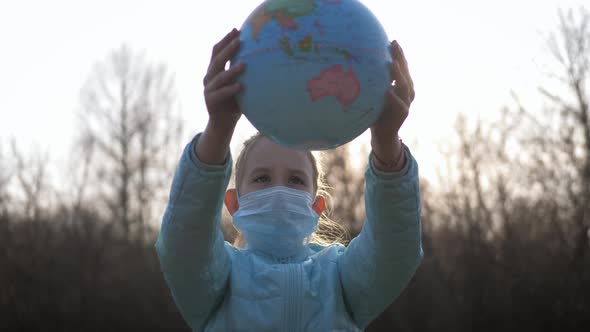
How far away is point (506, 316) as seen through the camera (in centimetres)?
1335

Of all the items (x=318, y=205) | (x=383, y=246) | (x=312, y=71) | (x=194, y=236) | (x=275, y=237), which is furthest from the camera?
(x=318, y=205)

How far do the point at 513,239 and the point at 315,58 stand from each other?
12429 mm

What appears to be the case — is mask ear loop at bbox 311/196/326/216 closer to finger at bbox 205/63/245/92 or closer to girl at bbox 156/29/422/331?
girl at bbox 156/29/422/331

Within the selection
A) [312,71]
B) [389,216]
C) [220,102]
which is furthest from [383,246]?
[220,102]

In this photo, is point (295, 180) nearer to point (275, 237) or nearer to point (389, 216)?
point (275, 237)

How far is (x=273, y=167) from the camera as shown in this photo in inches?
129

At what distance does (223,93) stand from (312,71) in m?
0.36

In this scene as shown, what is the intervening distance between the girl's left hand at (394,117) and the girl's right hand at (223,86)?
0.61 meters

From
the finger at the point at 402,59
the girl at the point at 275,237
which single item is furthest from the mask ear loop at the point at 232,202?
the finger at the point at 402,59

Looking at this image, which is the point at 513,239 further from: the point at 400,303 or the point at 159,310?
the point at 159,310

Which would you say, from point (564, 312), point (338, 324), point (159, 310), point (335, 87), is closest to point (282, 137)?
point (335, 87)

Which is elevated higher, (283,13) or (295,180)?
(283,13)

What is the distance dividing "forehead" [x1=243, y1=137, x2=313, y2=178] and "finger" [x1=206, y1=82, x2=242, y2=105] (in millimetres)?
811

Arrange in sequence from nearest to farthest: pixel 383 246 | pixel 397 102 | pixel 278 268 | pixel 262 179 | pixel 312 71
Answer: pixel 312 71, pixel 397 102, pixel 383 246, pixel 278 268, pixel 262 179
